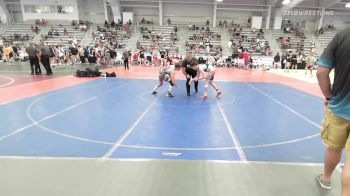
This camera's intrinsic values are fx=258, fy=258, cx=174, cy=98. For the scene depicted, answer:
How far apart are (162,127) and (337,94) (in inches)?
130

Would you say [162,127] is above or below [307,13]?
below

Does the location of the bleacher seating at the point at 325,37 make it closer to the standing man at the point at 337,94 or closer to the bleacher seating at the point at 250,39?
the bleacher seating at the point at 250,39

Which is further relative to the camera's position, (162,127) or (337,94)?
(162,127)

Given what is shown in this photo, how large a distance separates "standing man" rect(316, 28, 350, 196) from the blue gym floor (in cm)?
135

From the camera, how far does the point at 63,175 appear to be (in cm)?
299

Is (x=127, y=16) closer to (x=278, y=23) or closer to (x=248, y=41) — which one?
(x=248, y=41)

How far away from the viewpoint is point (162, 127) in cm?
505

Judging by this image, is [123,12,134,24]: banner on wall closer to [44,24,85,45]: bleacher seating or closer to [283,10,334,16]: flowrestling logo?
[44,24,85,45]: bleacher seating

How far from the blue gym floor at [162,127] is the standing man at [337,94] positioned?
53.3 inches

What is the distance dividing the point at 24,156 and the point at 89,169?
112cm

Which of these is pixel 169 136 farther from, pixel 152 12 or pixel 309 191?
pixel 152 12

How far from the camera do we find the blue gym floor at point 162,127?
152 inches

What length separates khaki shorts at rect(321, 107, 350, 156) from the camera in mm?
2258

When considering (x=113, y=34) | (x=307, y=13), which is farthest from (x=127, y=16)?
(x=307, y=13)
